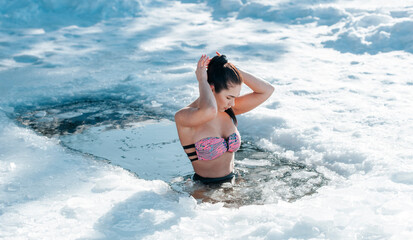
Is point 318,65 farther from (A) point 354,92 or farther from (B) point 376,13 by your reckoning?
(B) point 376,13

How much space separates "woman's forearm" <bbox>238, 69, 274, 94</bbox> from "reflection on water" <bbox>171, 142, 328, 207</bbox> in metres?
0.67

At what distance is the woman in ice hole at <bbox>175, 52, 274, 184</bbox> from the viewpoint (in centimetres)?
292

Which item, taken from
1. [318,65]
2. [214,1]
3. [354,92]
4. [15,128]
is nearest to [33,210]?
[15,128]

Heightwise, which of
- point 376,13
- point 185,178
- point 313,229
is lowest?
point 185,178

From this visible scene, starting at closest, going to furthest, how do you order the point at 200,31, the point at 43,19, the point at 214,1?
the point at 200,31 → the point at 43,19 → the point at 214,1

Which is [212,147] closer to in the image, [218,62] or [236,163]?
[218,62]

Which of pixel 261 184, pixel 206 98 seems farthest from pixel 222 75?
pixel 261 184

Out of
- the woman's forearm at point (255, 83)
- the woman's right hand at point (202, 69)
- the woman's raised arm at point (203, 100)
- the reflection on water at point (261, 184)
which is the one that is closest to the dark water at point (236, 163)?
the reflection on water at point (261, 184)

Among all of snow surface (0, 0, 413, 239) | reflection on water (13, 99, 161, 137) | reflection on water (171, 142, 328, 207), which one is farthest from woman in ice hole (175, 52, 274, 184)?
reflection on water (13, 99, 161, 137)

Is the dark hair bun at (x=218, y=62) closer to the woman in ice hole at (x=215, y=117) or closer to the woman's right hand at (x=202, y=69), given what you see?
the woman in ice hole at (x=215, y=117)

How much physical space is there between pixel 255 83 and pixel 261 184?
778 millimetres

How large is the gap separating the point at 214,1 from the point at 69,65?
16.2ft

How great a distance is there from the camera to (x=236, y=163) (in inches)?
152

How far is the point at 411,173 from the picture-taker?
3.07 metres
